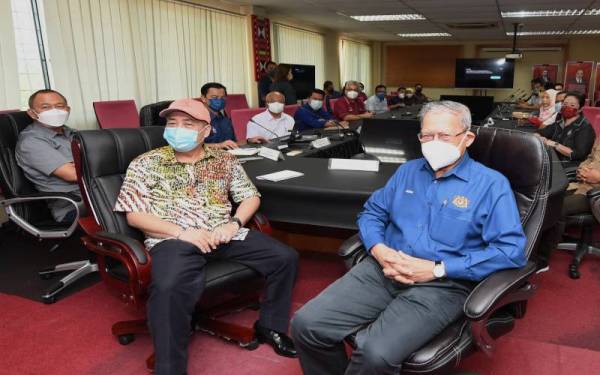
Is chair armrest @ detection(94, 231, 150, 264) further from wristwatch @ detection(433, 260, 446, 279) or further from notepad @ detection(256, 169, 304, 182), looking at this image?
wristwatch @ detection(433, 260, 446, 279)

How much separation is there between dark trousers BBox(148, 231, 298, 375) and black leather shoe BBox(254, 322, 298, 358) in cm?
3

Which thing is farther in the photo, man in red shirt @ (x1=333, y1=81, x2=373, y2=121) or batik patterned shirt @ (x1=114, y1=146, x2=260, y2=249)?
man in red shirt @ (x1=333, y1=81, x2=373, y2=121)

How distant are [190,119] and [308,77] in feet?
24.2

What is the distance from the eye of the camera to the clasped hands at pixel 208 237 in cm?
181

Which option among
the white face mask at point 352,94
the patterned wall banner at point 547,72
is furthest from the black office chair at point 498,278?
the patterned wall banner at point 547,72

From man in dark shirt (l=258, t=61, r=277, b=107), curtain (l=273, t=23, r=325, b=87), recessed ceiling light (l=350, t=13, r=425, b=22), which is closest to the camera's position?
man in dark shirt (l=258, t=61, r=277, b=107)

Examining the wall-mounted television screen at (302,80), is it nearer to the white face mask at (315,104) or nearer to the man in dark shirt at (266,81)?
the man in dark shirt at (266,81)

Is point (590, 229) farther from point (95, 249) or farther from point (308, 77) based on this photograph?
point (308, 77)

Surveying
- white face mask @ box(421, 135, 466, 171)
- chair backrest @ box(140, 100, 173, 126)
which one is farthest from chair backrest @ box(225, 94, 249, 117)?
white face mask @ box(421, 135, 466, 171)

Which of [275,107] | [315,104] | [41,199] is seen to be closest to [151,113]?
[275,107]

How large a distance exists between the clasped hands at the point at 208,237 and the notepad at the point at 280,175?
0.45 meters

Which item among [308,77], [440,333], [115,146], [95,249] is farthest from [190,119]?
[308,77]

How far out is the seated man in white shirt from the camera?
4.04m

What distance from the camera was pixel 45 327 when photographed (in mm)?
2174
